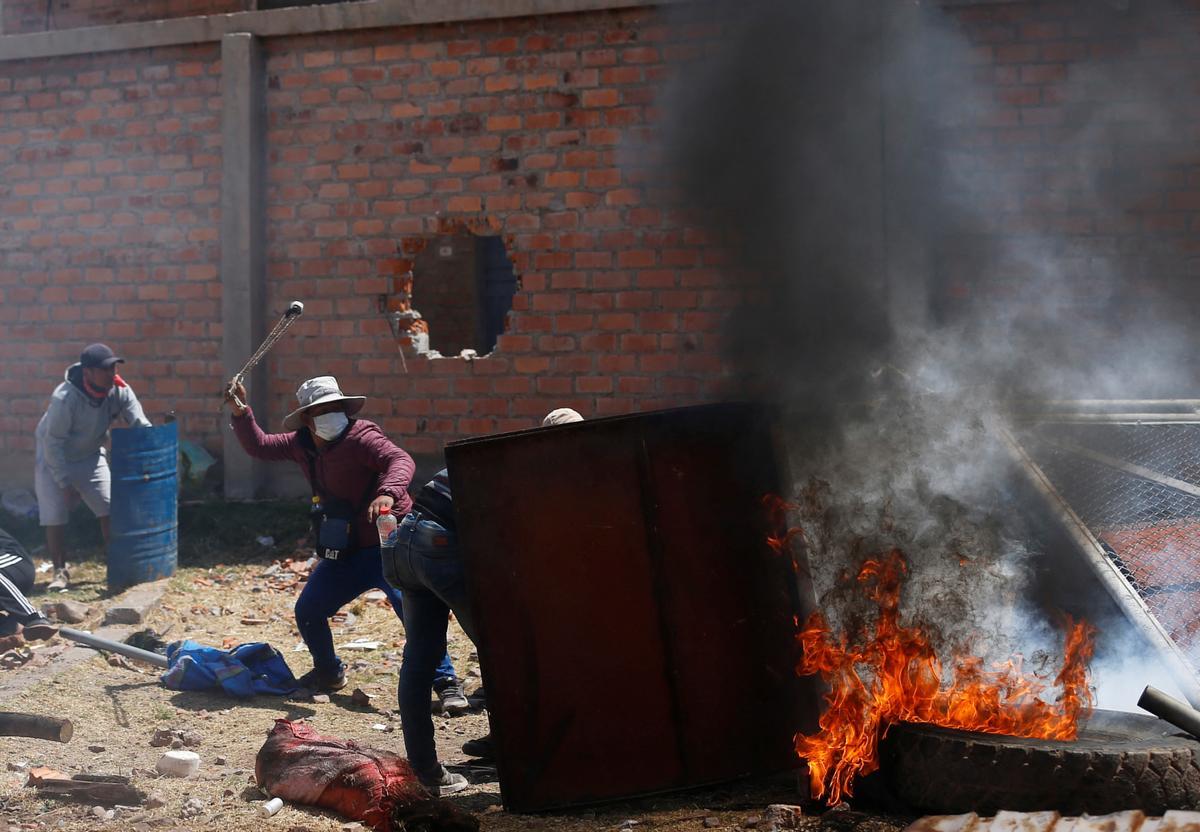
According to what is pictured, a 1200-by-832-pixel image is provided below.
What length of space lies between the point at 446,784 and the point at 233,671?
5.81 feet

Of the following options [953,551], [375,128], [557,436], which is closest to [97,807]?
[557,436]

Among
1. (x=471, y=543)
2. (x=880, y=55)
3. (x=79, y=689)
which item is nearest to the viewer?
(x=471, y=543)

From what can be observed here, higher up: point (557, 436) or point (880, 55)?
point (880, 55)

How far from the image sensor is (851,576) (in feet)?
12.8

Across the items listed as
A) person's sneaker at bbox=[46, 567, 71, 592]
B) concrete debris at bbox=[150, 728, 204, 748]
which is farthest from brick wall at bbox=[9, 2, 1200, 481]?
concrete debris at bbox=[150, 728, 204, 748]

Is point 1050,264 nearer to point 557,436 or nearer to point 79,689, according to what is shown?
point 557,436

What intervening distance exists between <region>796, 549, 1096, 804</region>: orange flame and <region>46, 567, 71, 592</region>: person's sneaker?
538 centimetres

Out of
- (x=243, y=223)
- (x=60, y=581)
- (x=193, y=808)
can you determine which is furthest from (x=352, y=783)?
(x=243, y=223)

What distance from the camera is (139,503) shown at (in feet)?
22.6

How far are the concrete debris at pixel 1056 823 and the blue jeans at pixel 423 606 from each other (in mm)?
1812

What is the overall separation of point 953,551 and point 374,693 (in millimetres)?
3042

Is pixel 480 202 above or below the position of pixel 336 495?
above

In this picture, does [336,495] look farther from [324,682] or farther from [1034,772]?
[1034,772]

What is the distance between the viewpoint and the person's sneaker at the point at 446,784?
416cm
